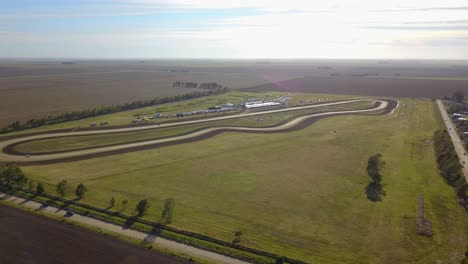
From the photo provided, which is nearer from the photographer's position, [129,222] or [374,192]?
[129,222]

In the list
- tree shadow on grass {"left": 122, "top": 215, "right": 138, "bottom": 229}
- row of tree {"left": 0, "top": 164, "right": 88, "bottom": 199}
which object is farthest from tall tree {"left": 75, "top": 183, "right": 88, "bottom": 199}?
tree shadow on grass {"left": 122, "top": 215, "right": 138, "bottom": 229}

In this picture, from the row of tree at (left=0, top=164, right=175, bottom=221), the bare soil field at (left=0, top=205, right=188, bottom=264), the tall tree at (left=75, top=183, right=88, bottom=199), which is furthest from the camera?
the tall tree at (left=75, top=183, right=88, bottom=199)

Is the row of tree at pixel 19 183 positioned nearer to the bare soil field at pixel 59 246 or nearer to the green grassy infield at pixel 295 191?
the green grassy infield at pixel 295 191

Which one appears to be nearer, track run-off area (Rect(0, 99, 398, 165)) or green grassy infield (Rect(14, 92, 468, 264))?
green grassy infield (Rect(14, 92, 468, 264))

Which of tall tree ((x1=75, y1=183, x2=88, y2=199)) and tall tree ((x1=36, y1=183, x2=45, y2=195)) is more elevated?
tall tree ((x1=75, y1=183, x2=88, y2=199))

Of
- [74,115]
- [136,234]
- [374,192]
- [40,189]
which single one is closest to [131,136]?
[74,115]

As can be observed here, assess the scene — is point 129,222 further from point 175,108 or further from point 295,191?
point 175,108

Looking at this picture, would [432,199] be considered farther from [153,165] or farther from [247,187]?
[153,165]

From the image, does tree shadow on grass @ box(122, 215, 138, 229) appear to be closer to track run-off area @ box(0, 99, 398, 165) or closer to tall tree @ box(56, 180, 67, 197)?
tall tree @ box(56, 180, 67, 197)
